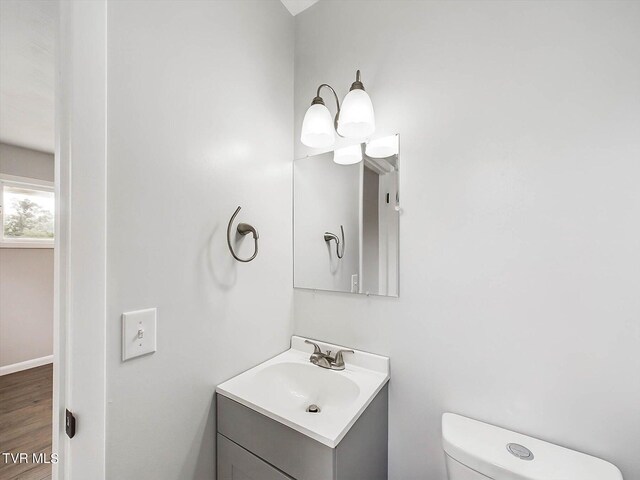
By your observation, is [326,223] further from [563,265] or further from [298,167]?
[563,265]

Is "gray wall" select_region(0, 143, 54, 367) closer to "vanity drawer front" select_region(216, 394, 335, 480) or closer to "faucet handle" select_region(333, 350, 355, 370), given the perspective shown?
"vanity drawer front" select_region(216, 394, 335, 480)

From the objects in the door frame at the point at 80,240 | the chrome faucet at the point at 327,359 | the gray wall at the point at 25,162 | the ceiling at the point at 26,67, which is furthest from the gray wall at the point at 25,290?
the chrome faucet at the point at 327,359

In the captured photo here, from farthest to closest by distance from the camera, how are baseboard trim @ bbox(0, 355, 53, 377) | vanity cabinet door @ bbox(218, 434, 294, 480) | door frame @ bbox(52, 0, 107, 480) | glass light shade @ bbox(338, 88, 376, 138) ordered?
baseboard trim @ bbox(0, 355, 53, 377)
glass light shade @ bbox(338, 88, 376, 138)
vanity cabinet door @ bbox(218, 434, 294, 480)
door frame @ bbox(52, 0, 107, 480)

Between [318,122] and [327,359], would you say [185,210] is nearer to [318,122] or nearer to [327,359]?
[318,122]

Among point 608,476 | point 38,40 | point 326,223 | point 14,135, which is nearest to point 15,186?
point 14,135

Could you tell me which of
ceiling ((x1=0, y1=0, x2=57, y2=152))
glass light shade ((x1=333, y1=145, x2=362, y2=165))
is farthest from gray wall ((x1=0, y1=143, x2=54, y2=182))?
glass light shade ((x1=333, y1=145, x2=362, y2=165))

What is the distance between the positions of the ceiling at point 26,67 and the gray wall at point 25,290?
0.44 meters

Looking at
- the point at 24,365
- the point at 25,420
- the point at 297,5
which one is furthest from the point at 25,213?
the point at 297,5

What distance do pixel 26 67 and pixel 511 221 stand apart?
2.73 meters

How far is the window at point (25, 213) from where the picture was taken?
116 inches

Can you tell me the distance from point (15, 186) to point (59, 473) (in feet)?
12.7

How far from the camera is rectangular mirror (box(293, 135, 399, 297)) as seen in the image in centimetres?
113

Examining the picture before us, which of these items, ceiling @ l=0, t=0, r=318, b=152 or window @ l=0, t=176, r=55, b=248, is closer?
ceiling @ l=0, t=0, r=318, b=152

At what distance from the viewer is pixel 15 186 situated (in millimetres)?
3043
